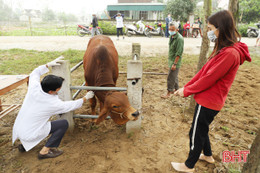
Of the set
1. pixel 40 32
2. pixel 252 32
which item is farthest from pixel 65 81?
pixel 252 32

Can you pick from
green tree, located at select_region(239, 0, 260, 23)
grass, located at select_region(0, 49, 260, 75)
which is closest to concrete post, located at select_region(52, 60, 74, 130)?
grass, located at select_region(0, 49, 260, 75)

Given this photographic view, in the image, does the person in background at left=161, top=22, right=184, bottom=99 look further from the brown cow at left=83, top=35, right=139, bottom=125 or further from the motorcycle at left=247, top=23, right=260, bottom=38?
the motorcycle at left=247, top=23, right=260, bottom=38

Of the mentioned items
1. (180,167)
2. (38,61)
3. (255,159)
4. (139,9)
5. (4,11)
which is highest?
(4,11)

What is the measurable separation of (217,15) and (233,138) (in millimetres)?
2266

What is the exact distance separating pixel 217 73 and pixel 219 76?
40 mm

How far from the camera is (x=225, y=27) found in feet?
5.93

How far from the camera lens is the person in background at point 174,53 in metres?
4.21

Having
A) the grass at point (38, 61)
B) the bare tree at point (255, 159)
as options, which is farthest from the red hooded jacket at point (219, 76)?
the grass at point (38, 61)

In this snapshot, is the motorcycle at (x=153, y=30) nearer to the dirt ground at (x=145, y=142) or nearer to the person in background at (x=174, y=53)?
the person in background at (x=174, y=53)

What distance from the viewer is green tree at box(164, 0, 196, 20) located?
18312 mm

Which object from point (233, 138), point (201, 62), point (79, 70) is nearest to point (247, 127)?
point (233, 138)

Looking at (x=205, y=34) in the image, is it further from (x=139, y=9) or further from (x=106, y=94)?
(x=139, y=9)

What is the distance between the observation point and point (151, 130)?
10.8 ft

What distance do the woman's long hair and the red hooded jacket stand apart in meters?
0.06
